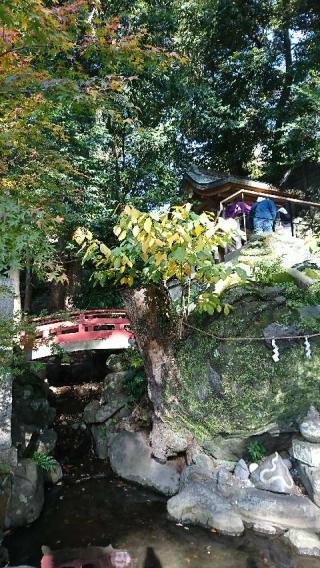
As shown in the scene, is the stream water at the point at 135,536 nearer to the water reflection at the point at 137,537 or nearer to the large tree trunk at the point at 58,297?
the water reflection at the point at 137,537

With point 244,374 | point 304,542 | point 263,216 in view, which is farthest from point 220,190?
point 304,542

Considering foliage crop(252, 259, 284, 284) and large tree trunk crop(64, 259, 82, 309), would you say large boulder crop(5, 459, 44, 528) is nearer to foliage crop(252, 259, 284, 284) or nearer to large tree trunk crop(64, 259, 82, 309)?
foliage crop(252, 259, 284, 284)

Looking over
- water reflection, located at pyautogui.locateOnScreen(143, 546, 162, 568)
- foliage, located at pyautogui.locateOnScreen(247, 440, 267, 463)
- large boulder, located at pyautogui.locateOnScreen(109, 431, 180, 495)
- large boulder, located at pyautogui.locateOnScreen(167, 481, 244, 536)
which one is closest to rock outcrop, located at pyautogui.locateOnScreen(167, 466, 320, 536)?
large boulder, located at pyautogui.locateOnScreen(167, 481, 244, 536)

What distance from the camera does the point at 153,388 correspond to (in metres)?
8.12

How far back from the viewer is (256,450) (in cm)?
706

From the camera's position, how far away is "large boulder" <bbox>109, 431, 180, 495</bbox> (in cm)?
768

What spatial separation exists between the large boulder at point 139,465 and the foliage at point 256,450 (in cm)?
164

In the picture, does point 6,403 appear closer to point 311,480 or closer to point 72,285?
point 311,480

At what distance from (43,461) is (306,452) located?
17.2 feet

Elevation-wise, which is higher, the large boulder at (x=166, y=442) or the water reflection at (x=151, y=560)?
the large boulder at (x=166, y=442)

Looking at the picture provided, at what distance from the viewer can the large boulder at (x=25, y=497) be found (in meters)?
6.66

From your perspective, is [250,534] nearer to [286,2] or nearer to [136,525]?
[136,525]

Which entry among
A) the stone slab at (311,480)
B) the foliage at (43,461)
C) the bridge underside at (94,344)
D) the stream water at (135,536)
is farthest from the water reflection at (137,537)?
the bridge underside at (94,344)

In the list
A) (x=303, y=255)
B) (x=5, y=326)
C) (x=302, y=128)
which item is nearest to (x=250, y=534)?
(x=5, y=326)
